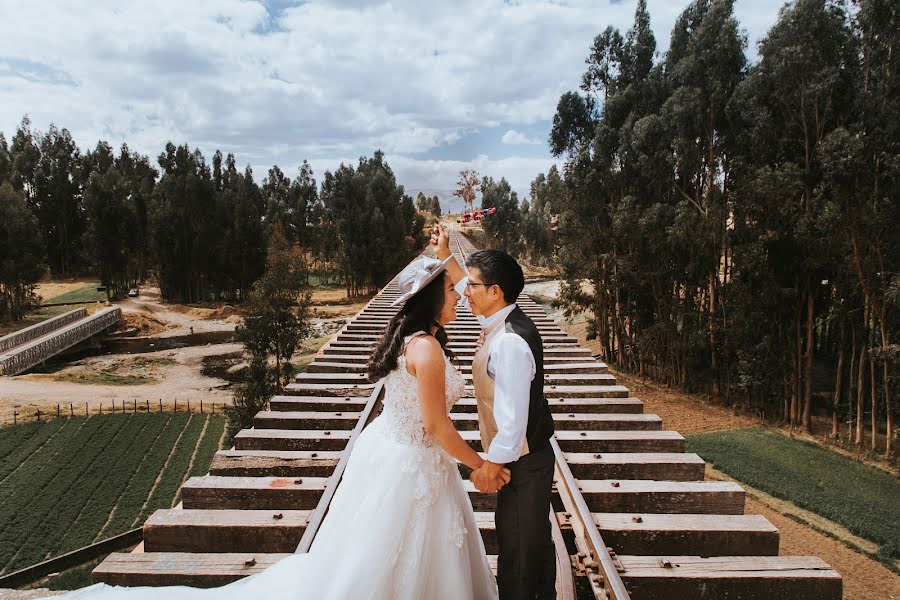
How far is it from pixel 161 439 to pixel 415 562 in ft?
43.1

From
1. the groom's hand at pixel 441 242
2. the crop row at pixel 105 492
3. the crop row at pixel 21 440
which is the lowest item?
the crop row at pixel 105 492

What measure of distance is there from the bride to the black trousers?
0.31 feet

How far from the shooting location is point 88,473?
11000 millimetres

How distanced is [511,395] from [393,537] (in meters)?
0.69

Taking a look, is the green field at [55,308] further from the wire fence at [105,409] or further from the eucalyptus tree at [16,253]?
the wire fence at [105,409]

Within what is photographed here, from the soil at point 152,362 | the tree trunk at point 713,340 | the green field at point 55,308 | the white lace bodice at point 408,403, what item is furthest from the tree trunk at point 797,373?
the green field at point 55,308

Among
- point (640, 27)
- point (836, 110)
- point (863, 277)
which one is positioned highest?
point (640, 27)

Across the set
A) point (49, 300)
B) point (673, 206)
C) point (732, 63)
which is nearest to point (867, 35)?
point (732, 63)

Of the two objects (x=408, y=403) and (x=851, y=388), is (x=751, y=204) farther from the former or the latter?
(x=408, y=403)

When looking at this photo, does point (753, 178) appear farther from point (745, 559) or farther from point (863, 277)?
point (745, 559)

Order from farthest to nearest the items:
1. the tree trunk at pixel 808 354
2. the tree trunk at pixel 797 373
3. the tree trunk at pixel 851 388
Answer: the tree trunk at pixel 797 373, the tree trunk at pixel 808 354, the tree trunk at pixel 851 388

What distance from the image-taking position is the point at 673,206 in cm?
1409

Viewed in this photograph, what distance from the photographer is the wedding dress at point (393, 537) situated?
2.07 meters

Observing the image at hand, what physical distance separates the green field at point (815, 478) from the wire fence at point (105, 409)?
10.9 m
